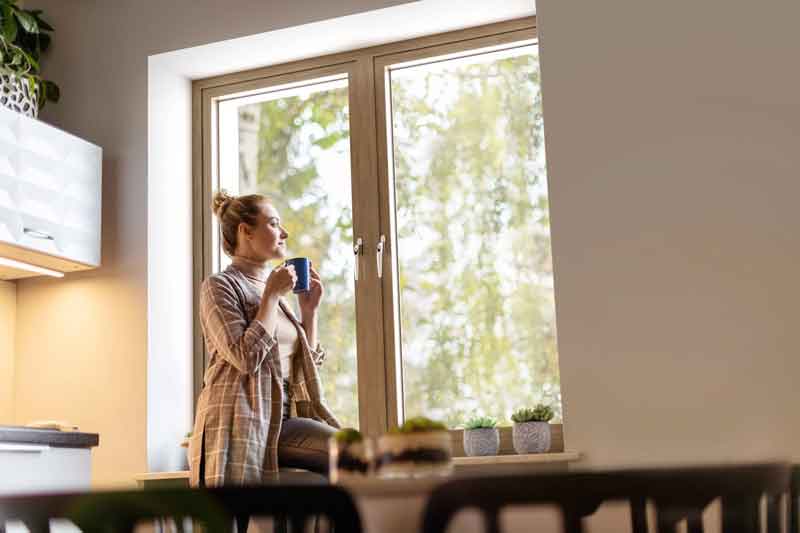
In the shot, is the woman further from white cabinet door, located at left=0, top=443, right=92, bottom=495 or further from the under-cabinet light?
the under-cabinet light

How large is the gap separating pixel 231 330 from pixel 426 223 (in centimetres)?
96

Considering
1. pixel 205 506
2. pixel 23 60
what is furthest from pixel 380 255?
pixel 205 506

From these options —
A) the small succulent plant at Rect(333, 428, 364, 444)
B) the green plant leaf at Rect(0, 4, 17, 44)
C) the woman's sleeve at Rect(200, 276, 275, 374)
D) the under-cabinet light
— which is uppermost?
the green plant leaf at Rect(0, 4, 17, 44)

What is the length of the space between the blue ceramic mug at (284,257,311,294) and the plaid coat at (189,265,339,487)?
0.13 meters

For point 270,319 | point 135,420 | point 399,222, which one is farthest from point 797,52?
point 135,420

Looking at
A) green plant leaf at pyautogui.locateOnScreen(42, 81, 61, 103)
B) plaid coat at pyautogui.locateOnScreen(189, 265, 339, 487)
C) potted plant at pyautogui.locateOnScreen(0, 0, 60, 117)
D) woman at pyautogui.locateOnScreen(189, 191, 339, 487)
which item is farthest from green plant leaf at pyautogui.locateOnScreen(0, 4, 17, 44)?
plaid coat at pyautogui.locateOnScreen(189, 265, 339, 487)

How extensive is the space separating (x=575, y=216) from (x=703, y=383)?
63 cm

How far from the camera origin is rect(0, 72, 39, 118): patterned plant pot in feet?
12.3

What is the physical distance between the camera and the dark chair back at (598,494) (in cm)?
90

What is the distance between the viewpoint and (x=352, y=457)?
138 centimetres

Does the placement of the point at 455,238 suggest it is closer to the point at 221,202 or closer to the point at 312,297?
the point at 312,297

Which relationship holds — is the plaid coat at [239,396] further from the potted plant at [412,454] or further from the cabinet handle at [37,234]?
the potted plant at [412,454]

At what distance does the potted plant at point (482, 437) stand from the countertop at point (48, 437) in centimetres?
125

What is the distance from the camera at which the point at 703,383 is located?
3139 millimetres
